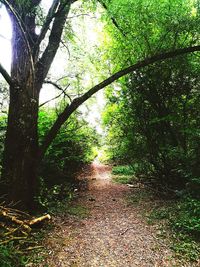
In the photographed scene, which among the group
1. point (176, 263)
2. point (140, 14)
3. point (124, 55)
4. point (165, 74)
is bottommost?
point (176, 263)

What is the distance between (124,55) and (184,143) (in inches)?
112

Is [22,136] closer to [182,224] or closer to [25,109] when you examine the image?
[25,109]

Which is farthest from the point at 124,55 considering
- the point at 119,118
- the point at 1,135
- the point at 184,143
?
the point at 1,135

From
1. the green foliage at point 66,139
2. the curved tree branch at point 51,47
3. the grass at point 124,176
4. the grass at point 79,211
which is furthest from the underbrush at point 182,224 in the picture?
the curved tree branch at point 51,47

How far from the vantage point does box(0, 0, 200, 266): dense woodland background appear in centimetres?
536

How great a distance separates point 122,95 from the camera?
759cm

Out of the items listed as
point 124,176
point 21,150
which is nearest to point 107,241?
point 21,150

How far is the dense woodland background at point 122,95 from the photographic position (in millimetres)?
5363

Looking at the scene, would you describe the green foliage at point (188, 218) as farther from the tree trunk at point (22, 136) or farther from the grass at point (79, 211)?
the tree trunk at point (22, 136)

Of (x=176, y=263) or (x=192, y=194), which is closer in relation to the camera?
(x=176, y=263)

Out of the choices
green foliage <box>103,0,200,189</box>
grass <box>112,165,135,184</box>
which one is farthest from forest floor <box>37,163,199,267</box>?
grass <box>112,165,135,184</box>

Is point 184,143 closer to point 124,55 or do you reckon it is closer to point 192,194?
point 192,194

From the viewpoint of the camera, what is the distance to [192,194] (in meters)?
5.80

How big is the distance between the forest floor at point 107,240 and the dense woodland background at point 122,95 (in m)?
0.70
